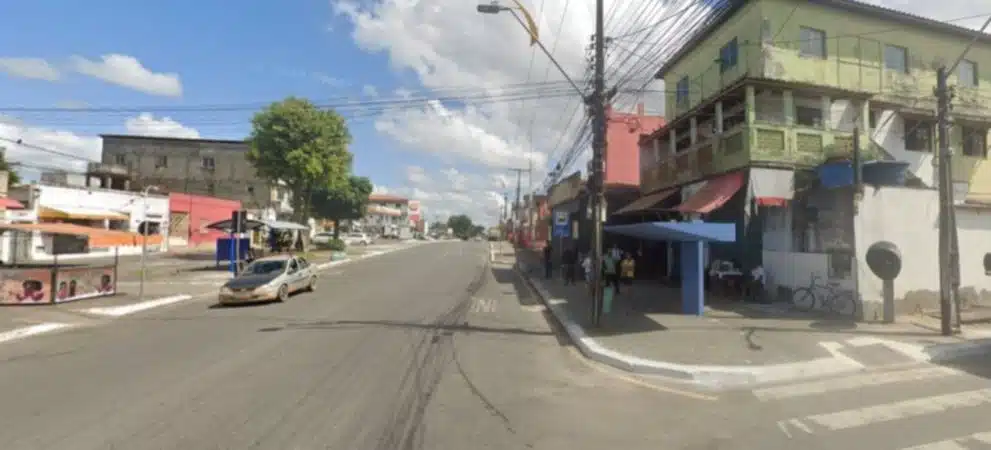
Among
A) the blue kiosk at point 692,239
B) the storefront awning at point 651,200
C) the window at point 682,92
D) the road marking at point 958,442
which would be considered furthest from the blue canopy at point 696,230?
the window at point 682,92

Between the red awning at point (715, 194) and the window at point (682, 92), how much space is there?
6.87m

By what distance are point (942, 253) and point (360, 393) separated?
11662mm

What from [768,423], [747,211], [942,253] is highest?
[747,211]

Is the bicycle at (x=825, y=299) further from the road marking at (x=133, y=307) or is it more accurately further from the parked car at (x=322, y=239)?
the parked car at (x=322, y=239)

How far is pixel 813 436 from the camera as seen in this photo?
539 cm

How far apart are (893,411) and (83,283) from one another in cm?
2012

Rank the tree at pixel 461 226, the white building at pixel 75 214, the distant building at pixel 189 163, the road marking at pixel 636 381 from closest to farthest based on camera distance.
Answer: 1. the road marking at pixel 636 381
2. the white building at pixel 75 214
3. the distant building at pixel 189 163
4. the tree at pixel 461 226

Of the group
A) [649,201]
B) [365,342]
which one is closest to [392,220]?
[649,201]

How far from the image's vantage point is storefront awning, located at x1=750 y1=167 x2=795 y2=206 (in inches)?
555

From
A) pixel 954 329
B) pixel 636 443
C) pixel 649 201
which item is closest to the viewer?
pixel 636 443

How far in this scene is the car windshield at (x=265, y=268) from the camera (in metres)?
16.5

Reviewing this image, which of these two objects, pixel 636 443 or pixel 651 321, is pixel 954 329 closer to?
pixel 651 321

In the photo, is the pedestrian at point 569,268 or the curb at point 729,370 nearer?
the curb at point 729,370

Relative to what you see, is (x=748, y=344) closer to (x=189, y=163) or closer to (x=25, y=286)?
(x=25, y=286)
